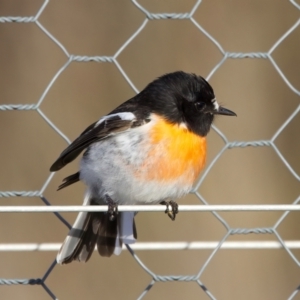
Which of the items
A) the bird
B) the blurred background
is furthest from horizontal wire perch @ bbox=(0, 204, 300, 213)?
the blurred background

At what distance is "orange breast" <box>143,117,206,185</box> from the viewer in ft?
6.38

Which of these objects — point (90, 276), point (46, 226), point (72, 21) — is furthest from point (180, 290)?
point (72, 21)

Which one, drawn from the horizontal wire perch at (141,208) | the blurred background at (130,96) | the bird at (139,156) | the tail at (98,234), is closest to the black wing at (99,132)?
the bird at (139,156)

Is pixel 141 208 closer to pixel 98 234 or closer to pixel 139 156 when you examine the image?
pixel 139 156

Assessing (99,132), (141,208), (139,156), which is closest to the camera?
(141,208)

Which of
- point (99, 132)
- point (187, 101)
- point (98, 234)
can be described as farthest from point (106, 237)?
point (187, 101)

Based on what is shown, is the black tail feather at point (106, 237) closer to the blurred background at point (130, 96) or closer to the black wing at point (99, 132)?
the black wing at point (99, 132)

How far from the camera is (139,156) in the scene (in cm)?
194

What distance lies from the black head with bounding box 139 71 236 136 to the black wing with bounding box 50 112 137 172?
0.27ft

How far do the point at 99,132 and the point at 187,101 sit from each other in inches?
10.0

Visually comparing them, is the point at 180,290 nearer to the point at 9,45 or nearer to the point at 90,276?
the point at 90,276

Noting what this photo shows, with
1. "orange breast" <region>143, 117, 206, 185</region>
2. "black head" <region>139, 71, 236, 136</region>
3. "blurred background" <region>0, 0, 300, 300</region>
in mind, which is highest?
"black head" <region>139, 71, 236, 136</region>

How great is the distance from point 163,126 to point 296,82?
134 centimetres

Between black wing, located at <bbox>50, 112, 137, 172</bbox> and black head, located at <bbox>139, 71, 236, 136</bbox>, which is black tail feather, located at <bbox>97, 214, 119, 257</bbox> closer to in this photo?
black wing, located at <bbox>50, 112, 137, 172</bbox>
